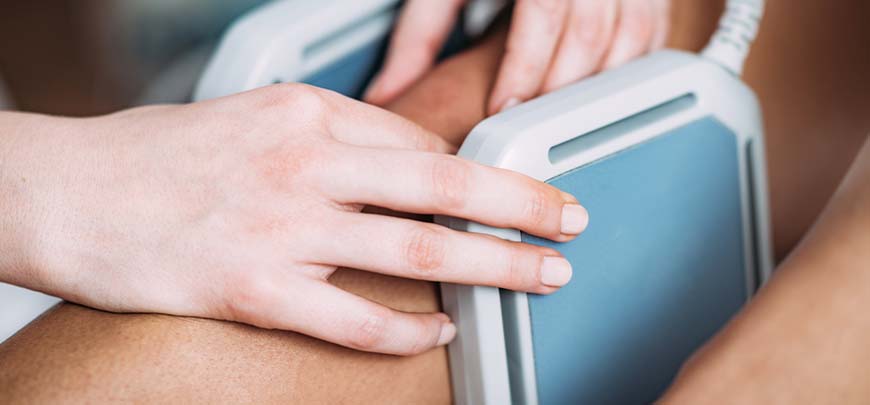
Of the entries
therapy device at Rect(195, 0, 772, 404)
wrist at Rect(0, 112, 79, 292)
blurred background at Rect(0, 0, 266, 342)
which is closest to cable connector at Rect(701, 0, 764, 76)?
therapy device at Rect(195, 0, 772, 404)

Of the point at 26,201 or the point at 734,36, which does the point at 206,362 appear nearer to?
the point at 26,201

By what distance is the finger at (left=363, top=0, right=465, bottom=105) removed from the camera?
3.43 feet

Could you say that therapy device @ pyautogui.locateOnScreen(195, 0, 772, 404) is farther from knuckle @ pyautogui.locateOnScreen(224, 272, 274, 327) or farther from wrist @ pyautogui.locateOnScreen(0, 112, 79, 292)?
wrist @ pyautogui.locateOnScreen(0, 112, 79, 292)

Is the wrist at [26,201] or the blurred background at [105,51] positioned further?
the blurred background at [105,51]

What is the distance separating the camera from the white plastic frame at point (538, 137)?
2.17 feet

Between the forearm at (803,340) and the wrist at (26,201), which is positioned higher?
the wrist at (26,201)

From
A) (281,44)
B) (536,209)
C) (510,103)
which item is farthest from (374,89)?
(536,209)

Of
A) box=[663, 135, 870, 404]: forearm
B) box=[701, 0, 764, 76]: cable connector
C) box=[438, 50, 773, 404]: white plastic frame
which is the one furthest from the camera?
box=[701, 0, 764, 76]: cable connector

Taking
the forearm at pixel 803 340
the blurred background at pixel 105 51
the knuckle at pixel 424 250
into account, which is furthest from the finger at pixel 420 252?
the blurred background at pixel 105 51

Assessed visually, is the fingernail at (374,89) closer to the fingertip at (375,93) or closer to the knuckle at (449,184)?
the fingertip at (375,93)

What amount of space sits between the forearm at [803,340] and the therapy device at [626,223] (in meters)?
0.14

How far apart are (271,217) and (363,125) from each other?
11 centimetres

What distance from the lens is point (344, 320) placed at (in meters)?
0.63

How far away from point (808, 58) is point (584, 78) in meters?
0.37
